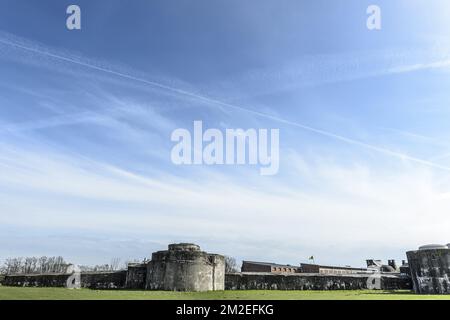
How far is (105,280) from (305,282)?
2212 cm

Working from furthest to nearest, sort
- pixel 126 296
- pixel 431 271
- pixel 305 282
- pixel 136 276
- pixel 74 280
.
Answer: pixel 74 280 < pixel 305 282 < pixel 136 276 < pixel 431 271 < pixel 126 296

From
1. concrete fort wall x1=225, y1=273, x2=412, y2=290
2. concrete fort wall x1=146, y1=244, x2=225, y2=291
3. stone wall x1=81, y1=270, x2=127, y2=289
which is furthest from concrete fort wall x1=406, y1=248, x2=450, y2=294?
stone wall x1=81, y1=270, x2=127, y2=289

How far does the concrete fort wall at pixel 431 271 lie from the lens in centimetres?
3425

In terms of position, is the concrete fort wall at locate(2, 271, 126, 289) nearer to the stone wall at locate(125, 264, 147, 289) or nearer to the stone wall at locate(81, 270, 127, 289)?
the stone wall at locate(81, 270, 127, 289)

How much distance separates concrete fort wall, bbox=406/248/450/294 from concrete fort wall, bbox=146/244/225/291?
21033 mm

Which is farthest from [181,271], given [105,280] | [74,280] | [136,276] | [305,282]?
[74,280]

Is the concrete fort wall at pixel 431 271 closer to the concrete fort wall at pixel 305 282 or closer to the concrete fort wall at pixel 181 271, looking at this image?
the concrete fort wall at pixel 305 282

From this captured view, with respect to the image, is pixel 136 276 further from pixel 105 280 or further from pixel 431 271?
pixel 431 271

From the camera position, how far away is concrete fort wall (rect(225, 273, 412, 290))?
122ft

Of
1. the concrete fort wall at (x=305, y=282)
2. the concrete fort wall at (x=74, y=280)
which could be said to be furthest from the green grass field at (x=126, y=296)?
the concrete fort wall at (x=74, y=280)

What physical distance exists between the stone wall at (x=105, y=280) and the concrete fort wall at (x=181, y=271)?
602 centimetres

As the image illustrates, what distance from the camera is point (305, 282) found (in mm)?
37469
